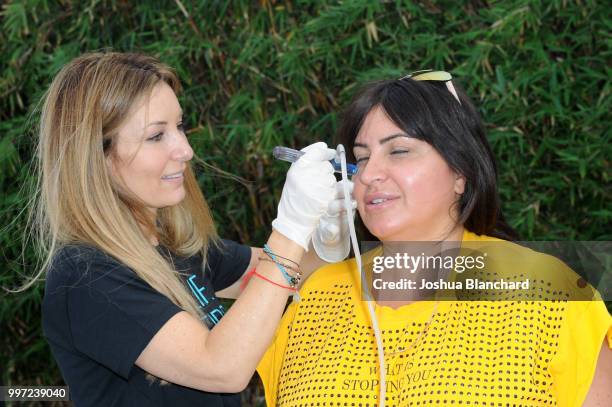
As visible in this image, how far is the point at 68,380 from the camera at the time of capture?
5.94 ft

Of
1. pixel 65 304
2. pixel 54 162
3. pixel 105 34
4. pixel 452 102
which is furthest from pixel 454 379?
pixel 105 34

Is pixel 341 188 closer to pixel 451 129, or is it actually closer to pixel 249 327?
pixel 451 129

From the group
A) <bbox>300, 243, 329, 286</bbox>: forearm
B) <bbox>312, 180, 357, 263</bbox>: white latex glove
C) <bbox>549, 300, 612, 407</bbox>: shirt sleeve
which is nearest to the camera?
<bbox>549, 300, 612, 407</bbox>: shirt sleeve

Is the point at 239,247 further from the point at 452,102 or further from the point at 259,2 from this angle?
the point at 259,2

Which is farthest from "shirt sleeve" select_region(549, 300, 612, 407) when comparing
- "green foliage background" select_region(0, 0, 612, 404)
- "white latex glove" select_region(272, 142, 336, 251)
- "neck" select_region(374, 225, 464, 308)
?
"green foliage background" select_region(0, 0, 612, 404)

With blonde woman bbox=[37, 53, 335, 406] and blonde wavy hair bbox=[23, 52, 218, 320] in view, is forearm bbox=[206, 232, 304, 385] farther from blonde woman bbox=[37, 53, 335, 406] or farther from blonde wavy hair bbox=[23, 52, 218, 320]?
blonde wavy hair bbox=[23, 52, 218, 320]

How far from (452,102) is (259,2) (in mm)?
1408

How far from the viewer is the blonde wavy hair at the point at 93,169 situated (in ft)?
5.91

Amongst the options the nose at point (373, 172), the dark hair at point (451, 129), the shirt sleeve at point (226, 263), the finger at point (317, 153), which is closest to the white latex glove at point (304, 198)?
the finger at point (317, 153)

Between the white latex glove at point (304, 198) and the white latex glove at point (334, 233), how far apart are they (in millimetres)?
216

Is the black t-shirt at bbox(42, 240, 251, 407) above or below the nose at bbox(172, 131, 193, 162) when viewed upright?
below

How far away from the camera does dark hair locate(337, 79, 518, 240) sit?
1.85 metres

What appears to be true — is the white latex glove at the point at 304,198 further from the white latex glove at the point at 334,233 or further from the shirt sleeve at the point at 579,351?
the shirt sleeve at the point at 579,351

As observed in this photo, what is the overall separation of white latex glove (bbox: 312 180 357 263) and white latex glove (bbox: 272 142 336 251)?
0.71 feet
